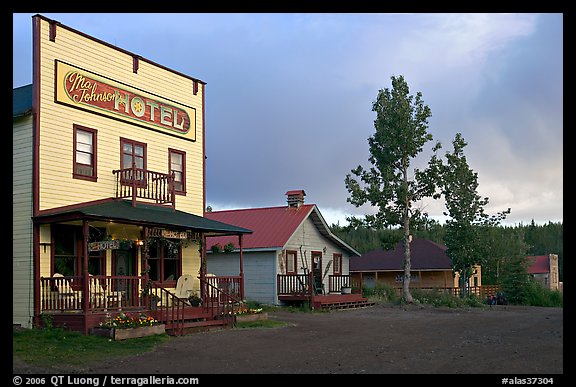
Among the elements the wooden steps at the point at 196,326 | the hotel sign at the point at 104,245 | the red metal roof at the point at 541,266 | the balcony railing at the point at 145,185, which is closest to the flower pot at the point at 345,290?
the balcony railing at the point at 145,185

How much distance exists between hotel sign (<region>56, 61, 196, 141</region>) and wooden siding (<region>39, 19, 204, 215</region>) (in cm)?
19

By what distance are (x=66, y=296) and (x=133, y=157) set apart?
19.8 feet

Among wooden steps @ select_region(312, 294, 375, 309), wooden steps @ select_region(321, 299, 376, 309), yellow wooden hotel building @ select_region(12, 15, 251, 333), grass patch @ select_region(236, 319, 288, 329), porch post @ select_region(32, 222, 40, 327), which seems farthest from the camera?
wooden steps @ select_region(321, 299, 376, 309)

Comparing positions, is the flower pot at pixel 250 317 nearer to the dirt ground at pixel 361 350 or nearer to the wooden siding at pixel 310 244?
the dirt ground at pixel 361 350

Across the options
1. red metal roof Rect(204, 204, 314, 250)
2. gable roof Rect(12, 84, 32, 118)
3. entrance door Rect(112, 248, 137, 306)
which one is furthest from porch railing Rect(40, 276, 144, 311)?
red metal roof Rect(204, 204, 314, 250)

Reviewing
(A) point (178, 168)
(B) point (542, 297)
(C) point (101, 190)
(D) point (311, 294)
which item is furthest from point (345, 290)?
(C) point (101, 190)

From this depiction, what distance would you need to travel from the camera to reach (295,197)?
37719 millimetres

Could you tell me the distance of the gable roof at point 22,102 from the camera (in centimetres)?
1994

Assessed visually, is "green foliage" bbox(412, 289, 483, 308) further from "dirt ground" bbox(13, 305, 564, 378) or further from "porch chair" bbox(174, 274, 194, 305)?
"porch chair" bbox(174, 274, 194, 305)

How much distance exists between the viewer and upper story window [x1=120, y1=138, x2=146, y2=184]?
22984 mm

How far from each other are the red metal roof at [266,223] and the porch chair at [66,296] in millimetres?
13314

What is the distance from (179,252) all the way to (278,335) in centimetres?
677

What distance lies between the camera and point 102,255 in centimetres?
2175
